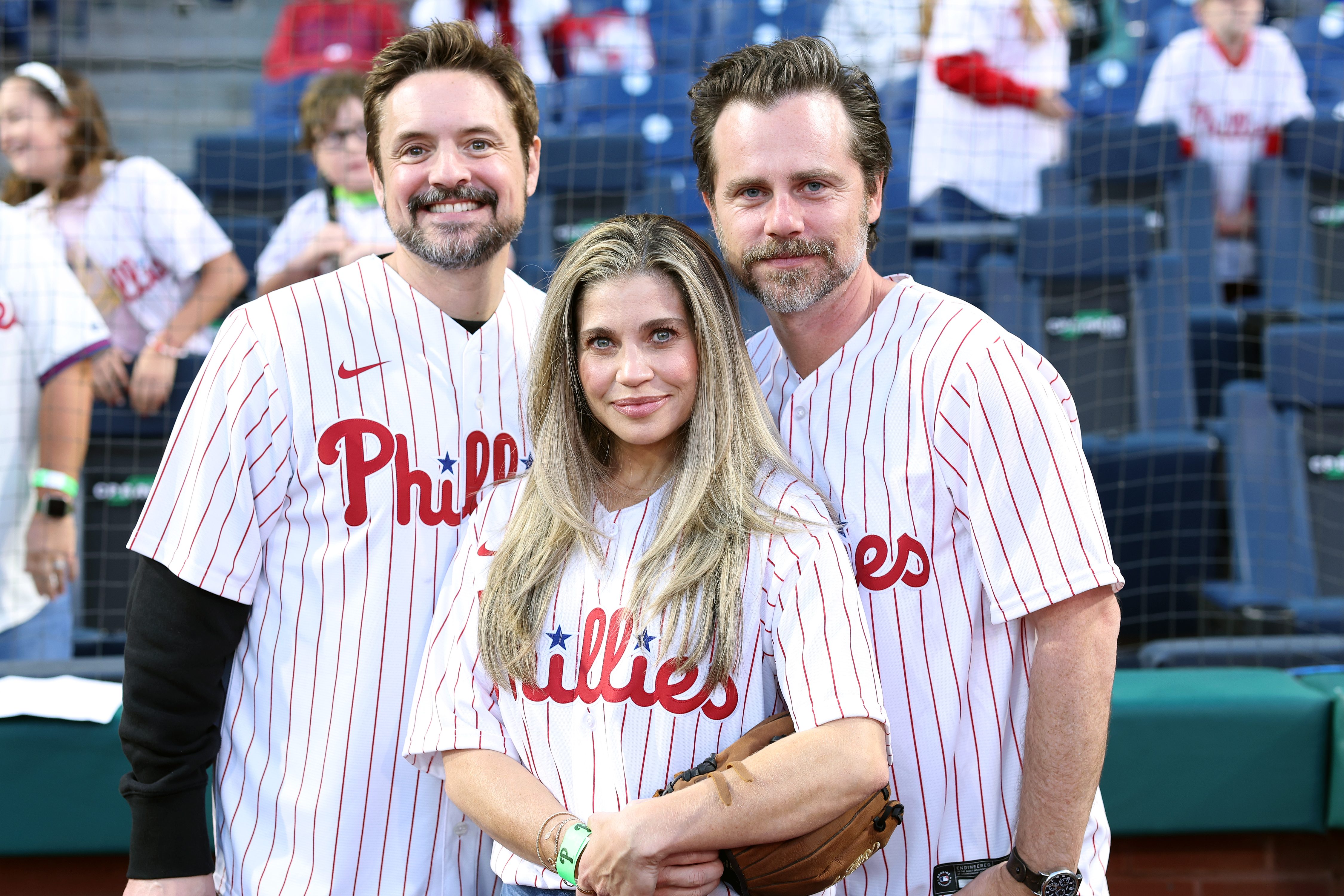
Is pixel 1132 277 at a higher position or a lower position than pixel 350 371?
higher

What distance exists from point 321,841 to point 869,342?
1.04m

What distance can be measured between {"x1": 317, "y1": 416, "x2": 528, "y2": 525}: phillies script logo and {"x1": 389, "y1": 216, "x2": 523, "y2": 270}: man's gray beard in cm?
26

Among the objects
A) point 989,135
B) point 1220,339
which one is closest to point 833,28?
point 989,135

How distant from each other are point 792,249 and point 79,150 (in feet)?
9.30

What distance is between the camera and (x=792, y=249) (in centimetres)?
163

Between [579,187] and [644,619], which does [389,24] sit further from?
[644,619]

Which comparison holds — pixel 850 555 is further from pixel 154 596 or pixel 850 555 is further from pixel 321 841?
pixel 154 596

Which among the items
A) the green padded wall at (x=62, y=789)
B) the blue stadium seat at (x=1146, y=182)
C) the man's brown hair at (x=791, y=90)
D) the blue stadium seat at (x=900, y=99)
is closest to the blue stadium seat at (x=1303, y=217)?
the blue stadium seat at (x=1146, y=182)

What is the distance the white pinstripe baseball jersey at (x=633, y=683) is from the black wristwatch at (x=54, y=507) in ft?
5.99

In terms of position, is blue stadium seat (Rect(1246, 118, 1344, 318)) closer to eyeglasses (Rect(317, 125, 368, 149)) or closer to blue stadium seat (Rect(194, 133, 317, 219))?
eyeglasses (Rect(317, 125, 368, 149))

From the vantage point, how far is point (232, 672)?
1.74 meters

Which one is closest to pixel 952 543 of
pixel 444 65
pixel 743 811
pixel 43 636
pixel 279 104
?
pixel 743 811

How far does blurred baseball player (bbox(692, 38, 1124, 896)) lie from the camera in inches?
60.2

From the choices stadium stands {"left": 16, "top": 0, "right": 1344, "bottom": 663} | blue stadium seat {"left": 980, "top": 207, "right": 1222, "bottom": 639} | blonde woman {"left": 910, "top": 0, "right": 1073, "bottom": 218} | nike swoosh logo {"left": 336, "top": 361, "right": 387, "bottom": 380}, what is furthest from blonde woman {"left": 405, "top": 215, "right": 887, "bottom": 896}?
blonde woman {"left": 910, "top": 0, "right": 1073, "bottom": 218}
